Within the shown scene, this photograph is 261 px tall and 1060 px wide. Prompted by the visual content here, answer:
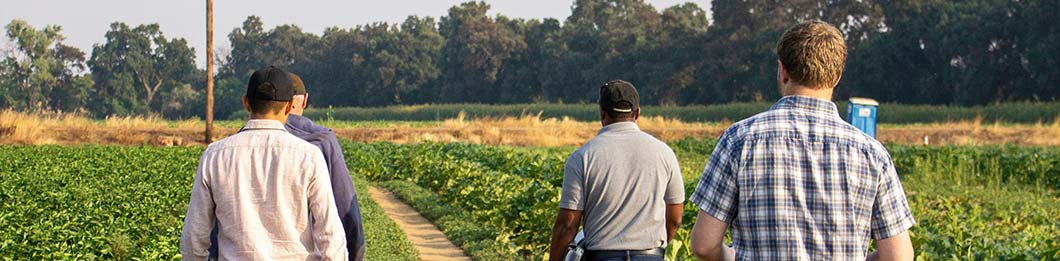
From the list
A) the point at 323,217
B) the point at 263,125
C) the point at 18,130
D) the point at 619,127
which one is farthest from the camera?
the point at 18,130

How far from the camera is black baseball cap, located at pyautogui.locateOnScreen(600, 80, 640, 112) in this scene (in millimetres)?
5348

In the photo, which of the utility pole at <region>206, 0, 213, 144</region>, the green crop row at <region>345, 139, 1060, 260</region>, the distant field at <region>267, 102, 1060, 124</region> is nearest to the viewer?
the green crop row at <region>345, 139, 1060, 260</region>

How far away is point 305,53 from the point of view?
339 ft

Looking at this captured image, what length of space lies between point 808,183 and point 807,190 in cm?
2

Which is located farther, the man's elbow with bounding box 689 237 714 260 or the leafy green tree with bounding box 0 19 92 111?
the leafy green tree with bounding box 0 19 92 111

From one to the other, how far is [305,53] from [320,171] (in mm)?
100895

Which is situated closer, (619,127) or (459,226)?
(619,127)

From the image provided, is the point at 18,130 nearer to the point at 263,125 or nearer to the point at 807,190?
the point at 263,125

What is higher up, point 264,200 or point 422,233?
point 264,200

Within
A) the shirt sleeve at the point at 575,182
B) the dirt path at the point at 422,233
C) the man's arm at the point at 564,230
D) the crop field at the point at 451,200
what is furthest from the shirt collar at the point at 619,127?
the dirt path at the point at 422,233

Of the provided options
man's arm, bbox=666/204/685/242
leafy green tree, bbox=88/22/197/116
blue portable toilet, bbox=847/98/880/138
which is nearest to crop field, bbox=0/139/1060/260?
blue portable toilet, bbox=847/98/880/138

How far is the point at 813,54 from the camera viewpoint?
342 centimetres

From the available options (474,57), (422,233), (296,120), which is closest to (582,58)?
(474,57)

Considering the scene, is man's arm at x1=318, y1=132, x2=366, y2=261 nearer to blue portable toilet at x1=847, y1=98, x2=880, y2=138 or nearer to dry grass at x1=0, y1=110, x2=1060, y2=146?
blue portable toilet at x1=847, y1=98, x2=880, y2=138
